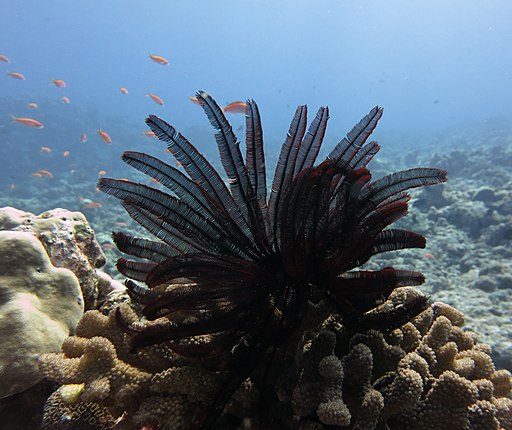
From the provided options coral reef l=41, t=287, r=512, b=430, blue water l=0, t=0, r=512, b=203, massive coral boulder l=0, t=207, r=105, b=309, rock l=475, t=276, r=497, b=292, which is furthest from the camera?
blue water l=0, t=0, r=512, b=203

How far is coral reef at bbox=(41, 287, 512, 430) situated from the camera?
1820 mm

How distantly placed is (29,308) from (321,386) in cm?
245

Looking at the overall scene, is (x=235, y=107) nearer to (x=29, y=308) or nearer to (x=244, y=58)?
(x=29, y=308)

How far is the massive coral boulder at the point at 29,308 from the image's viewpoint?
2.40m

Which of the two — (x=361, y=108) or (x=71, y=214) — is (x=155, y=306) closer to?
(x=71, y=214)

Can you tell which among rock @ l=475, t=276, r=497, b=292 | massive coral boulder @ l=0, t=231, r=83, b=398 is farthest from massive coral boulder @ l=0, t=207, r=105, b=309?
rock @ l=475, t=276, r=497, b=292

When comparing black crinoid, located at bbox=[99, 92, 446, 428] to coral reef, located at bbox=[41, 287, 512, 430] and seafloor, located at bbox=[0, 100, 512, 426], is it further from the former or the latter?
seafloor, located at bbox=[0, 100, 512, 426]

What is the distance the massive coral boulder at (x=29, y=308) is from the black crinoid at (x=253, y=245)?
0.96 metres

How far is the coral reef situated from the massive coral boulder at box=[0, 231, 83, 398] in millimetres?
336

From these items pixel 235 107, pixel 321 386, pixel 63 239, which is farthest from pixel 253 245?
pixel 235 107

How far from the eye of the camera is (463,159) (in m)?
24.5

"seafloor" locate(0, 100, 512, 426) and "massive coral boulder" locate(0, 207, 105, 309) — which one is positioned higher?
"seafloor" locate(0, 100, 512, 426)

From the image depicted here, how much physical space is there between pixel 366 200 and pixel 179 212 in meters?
1.21

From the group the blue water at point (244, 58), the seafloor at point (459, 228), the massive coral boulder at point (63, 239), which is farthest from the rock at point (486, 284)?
the blue water at point (244, 58)
